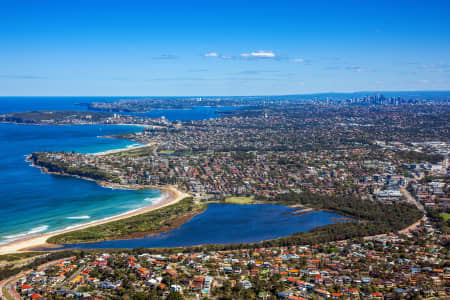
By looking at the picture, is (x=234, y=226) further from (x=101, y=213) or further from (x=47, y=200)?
(x=47, y=200)

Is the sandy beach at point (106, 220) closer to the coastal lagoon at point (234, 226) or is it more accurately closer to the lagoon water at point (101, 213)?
the lagoon water at point (101, 213)

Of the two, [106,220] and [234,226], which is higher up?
[106,220]

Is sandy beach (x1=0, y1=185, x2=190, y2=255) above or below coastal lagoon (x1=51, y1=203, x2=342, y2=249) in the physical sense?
above

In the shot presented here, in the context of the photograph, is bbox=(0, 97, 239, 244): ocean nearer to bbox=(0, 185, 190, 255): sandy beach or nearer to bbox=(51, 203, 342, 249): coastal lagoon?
bbox=(0, 185, 190, 255): sandy beach

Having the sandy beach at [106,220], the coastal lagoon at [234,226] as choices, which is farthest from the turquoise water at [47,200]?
the coastal lagoon at [234,226]

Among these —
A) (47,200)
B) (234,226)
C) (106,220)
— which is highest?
(47,200)

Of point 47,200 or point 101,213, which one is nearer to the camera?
point 101,213

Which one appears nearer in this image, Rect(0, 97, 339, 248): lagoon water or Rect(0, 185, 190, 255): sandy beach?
Rect(0, 185, 190, 255): sandy beach

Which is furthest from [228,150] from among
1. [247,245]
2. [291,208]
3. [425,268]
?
[425,268]

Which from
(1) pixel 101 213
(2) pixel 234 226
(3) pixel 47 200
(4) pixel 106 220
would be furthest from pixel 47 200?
(2) pixel 234 226

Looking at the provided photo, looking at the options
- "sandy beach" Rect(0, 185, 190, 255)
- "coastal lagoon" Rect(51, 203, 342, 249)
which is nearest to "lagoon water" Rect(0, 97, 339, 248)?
"coastal lagoon" Rect(51, 203, 342, 249)
